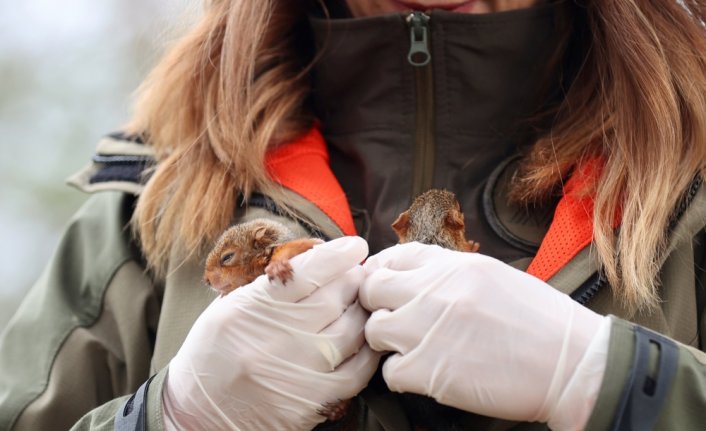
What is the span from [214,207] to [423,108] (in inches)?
23.8

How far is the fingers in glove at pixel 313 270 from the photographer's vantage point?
2064 millimetres

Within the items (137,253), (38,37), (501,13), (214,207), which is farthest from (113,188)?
(38,37)

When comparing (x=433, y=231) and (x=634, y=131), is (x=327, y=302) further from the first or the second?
(x=634, y=131)

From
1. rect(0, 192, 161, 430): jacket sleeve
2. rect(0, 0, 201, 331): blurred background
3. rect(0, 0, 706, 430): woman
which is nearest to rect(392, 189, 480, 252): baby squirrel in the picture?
rect(0, 0, 706, 430): woman

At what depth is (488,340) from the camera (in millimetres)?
1932

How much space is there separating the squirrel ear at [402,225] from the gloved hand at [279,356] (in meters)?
0.14

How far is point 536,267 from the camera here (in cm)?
217

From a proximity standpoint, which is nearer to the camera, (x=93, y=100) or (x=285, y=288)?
(x=285, y=288)

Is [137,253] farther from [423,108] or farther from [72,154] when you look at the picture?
[72,154]

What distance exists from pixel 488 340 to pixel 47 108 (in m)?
7.07

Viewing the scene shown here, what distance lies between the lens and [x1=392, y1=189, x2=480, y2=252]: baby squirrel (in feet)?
7.06

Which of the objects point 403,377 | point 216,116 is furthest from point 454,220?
point 216,116

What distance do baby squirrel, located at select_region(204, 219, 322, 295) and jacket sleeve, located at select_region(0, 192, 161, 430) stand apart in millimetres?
445

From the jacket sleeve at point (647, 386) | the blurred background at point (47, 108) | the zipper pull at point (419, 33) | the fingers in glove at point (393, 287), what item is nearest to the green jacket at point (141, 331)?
the jacket sleeve at point (647, 386)
